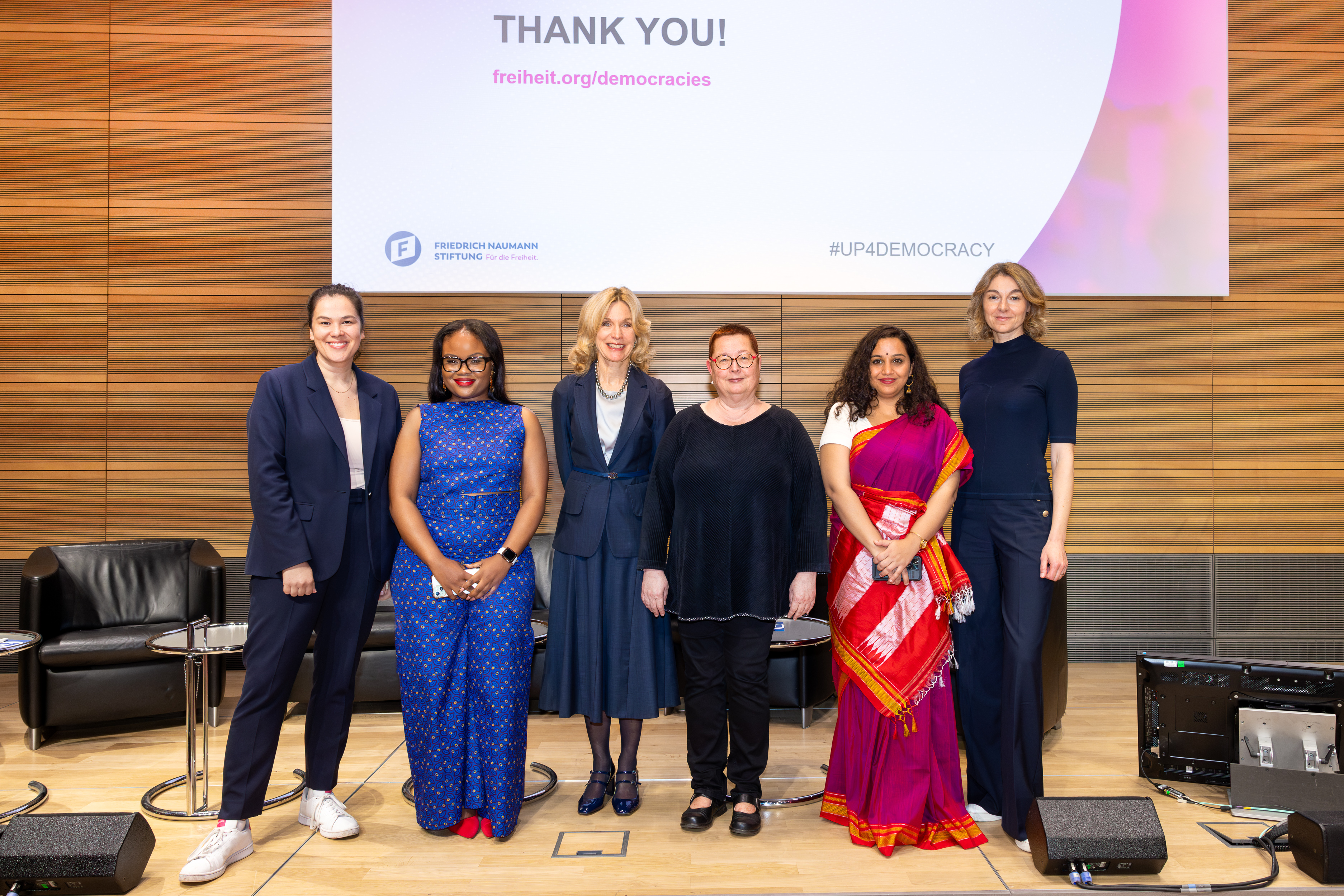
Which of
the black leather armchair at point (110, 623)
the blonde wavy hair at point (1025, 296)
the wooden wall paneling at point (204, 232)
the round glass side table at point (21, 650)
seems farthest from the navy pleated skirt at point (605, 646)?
the wooden wall paneling at point (204, 232)

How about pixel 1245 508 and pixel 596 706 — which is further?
pixel 1245 508

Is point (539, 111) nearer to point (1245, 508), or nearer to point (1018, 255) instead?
point (1018, 255)

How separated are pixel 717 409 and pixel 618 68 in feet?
8.74

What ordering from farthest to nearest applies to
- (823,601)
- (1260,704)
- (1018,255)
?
1. (1018,255)
2. (823,601)
3. (1260,704)

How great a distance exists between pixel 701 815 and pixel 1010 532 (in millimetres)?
1329

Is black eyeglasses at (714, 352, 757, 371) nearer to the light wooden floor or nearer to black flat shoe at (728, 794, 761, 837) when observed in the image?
black flat shoe at (728, 794, 761, 837)

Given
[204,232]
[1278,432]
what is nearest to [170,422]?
[204,232]

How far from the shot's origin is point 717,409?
2689 millimetres

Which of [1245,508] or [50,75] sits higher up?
[50,75]

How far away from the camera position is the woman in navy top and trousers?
2.63 metres

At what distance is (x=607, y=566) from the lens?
282 cm

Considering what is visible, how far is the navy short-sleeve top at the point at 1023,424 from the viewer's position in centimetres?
270

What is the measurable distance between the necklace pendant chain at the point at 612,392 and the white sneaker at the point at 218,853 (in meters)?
1.69

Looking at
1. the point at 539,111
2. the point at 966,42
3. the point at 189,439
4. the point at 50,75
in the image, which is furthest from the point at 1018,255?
the point at 50,75
